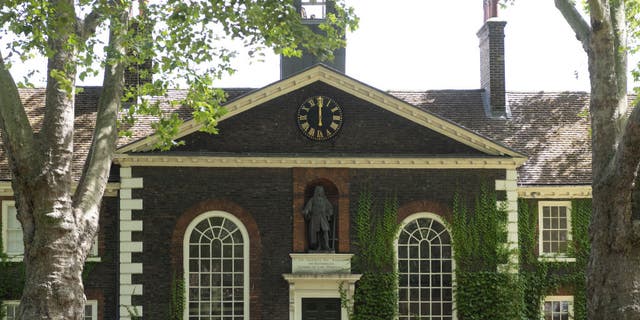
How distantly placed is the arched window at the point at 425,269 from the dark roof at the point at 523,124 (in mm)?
2789

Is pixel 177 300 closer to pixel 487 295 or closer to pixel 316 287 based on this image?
pixel 316 287

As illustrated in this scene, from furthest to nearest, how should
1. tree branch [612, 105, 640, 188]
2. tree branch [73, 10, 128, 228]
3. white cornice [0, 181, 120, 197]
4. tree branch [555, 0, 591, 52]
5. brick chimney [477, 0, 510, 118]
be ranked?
brick chimney [477, 0, 510, 118] < white cornice [0, 181, 120, 197] < tree branch [555, 0, 591, 52] < tree branch [73, 10, 128, 228] < tree branch [612, 105, 640, 188]

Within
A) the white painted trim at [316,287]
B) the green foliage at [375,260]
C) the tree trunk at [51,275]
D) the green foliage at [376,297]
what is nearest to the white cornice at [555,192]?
the green foliage at [375,260]

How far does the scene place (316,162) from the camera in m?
25.5

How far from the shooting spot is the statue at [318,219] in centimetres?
2527

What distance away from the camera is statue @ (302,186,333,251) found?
2527cm

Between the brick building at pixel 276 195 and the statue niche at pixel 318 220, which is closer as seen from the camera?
the brick building at pixel 276 195

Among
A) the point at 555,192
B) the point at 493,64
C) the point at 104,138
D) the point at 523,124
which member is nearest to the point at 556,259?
the point at 555,192

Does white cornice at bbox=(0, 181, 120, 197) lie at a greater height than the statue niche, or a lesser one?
greater

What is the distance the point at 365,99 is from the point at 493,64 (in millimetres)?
5824

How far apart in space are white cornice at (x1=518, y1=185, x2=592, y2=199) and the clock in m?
5.06

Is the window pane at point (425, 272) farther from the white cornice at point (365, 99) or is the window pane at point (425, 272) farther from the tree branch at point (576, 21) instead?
→ the tree branch at point (576, 21)

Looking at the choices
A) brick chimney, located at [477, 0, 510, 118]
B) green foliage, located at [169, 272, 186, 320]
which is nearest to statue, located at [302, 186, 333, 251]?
green foliage, located at [169, 272, 186, 320]

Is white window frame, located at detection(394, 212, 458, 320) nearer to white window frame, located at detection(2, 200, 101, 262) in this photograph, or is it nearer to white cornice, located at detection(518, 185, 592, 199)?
white cornice, located at detection(518, 185, 592, 199)
